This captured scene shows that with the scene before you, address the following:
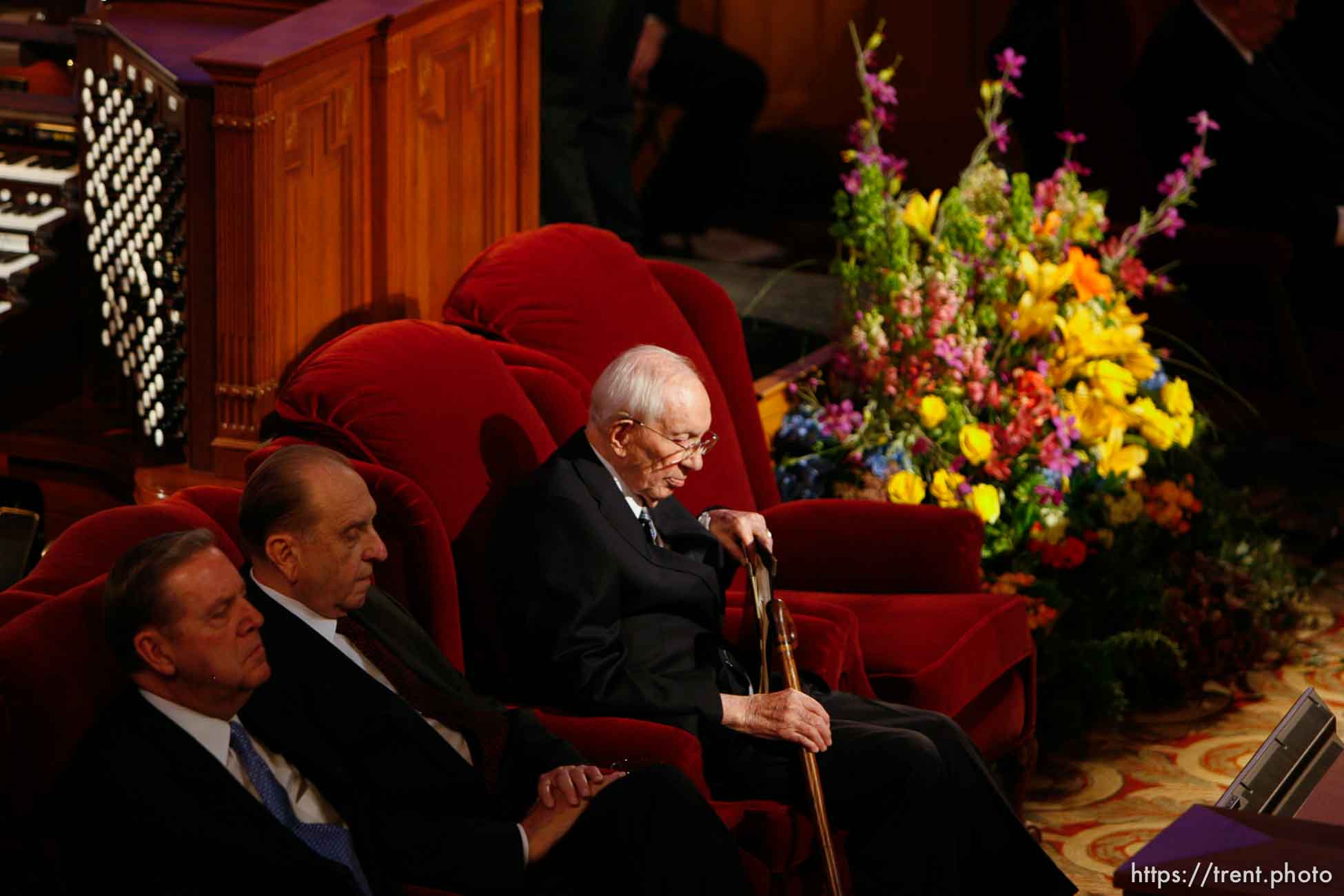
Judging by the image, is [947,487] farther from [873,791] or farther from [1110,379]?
[873,791]

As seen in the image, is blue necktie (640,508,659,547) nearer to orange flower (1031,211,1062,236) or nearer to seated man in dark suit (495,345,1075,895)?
seated man in dark suit (495,345,1075,895)

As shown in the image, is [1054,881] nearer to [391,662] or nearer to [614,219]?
[391,662]

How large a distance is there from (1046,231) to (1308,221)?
2.55 m

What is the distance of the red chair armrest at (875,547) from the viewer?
3598 mm

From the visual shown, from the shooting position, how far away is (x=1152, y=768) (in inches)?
160

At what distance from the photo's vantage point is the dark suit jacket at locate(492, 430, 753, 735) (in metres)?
2.75

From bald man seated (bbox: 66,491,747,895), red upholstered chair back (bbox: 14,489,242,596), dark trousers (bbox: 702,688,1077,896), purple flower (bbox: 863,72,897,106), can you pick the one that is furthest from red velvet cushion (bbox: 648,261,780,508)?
red upholstered chair back (bbox: 14,489,242,596)

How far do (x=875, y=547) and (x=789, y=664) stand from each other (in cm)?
80

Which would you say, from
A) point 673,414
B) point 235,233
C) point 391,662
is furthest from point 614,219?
point 391,662

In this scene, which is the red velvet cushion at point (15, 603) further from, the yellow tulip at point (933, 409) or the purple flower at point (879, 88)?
the purple flower at point (879, 88)

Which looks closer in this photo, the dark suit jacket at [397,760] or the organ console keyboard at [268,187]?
the dark suit jacket at [397,760]

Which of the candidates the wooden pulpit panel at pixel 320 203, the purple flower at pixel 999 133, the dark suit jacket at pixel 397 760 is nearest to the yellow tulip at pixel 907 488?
the purple flower at pixel 999 133

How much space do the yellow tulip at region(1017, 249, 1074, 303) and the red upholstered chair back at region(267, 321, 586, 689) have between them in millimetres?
1544

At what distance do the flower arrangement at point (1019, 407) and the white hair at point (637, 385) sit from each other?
4.27 feet
